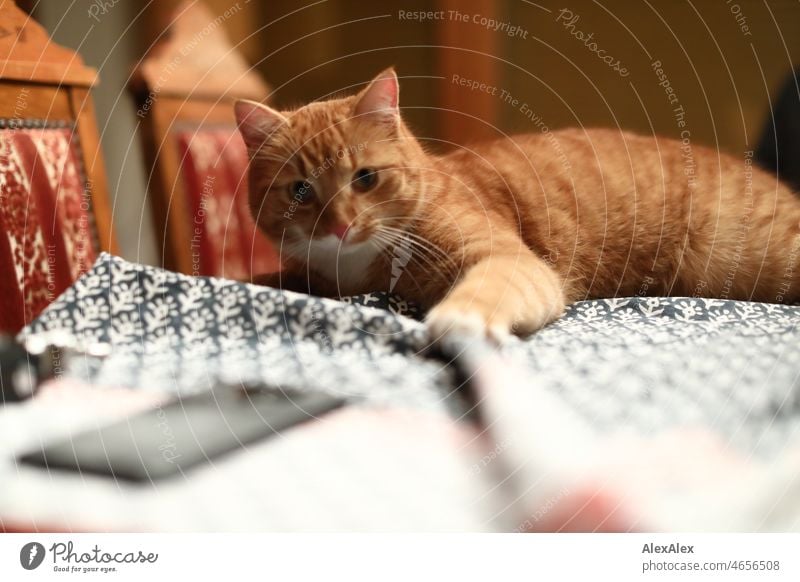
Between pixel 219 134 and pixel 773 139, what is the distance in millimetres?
1027

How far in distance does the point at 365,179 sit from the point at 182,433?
43 centimetres

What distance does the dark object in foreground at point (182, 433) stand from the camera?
45 centimetres

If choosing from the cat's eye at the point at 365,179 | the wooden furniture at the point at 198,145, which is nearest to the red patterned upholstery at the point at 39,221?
the wooden furniture at the point at 198,145

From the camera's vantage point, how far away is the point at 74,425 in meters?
0.49

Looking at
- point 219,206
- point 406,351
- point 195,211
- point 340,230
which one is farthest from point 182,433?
point 219,206

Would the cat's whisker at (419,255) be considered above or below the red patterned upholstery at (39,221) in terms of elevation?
below

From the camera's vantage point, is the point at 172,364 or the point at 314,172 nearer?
the point at 172,364

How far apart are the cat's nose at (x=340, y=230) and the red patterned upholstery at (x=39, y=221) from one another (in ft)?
1.33

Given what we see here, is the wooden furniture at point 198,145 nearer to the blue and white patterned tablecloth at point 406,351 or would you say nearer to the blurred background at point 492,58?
the blurred background at point 492,58

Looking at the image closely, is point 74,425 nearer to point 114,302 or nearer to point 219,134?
point 114,302

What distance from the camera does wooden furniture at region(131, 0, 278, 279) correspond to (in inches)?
33.0

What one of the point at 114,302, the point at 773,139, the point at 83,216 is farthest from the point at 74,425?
the point at 773,139

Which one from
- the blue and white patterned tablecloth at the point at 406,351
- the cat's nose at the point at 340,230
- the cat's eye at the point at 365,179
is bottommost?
the blue and white patterned tablecloth at the point at 406,351

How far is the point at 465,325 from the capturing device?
57cm
